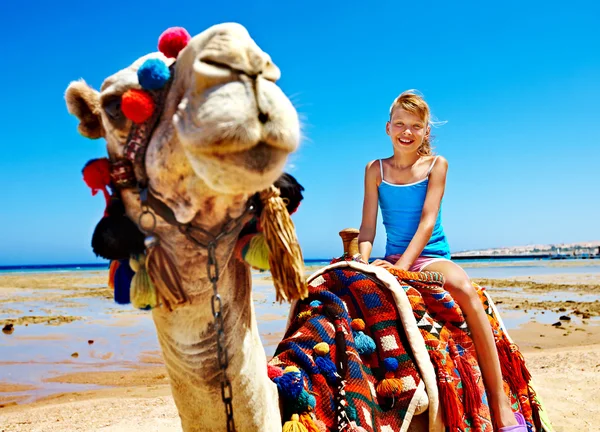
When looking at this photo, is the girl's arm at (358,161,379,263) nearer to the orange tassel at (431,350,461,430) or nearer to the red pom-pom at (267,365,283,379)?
the orange tassel at (431,350,461,430)

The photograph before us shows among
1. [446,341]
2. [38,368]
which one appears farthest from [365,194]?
[38,368]

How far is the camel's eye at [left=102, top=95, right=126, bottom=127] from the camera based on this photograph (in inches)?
55.3

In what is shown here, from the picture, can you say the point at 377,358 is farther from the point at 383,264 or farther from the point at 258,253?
the point at 258,253

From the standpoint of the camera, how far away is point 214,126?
1.16 metres

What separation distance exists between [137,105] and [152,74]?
8 centimetres

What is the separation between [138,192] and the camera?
1.42m

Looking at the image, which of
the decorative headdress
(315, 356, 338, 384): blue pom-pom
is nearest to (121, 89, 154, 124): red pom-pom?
the decorative headdress

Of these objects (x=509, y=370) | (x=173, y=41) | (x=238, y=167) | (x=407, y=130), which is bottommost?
(x=509, y=370)

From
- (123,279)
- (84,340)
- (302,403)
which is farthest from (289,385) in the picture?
(84,340)

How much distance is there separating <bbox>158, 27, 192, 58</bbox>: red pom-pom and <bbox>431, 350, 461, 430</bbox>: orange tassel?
1.92 metres

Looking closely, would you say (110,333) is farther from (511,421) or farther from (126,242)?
(126,242)

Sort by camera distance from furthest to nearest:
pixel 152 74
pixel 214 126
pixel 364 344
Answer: pixel 364 344, pixel 152 74, pixel 214 126

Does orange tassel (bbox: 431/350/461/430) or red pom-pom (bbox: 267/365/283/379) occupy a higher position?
red pom-pom (bbox: 267/365/283/379)

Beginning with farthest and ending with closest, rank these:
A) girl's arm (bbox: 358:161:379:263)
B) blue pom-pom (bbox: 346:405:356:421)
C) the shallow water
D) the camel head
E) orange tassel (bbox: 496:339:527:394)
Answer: the shallow water
girl's arm (bbox: 358:161:379:263)
orange tassel (bbox: 496:339:527:394)
blue pom-pom (bbox: 346:405:356:421)
the camel head
